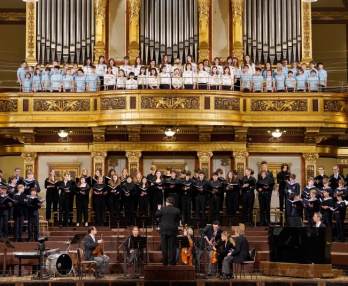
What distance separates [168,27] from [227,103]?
8.15 feet

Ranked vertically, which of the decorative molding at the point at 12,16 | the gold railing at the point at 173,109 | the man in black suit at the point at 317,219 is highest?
the decorative molding at the point at 12,16

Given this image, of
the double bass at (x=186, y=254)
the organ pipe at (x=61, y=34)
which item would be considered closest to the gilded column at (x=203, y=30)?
the organ pipe at (x=61, y=34)

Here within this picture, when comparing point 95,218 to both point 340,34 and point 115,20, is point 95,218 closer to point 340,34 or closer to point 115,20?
point 115,20

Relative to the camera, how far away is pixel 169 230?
13992mm

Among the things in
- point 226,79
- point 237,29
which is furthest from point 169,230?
point 237,29

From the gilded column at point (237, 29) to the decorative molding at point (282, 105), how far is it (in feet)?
4.89

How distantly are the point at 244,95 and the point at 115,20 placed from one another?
3.57 meters

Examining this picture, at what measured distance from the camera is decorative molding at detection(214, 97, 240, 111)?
19031 millimetres

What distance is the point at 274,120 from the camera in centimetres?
1938

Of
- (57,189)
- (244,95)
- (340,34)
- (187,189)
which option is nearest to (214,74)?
(244,95)

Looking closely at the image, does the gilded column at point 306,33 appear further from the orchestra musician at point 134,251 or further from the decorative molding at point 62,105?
the orchestra musician at point 134,251

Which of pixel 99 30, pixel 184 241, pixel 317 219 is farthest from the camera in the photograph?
pixel 99 30

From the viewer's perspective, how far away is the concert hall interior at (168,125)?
16906 millimetres

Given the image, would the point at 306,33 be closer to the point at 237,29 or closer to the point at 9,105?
the point at 237,29
